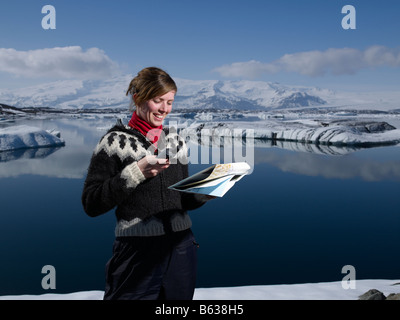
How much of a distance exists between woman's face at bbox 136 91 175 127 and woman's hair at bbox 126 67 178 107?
20 millimetres

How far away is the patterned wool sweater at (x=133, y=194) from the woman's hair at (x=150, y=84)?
0.56 feet

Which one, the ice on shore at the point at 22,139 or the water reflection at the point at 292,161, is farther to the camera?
the ice on shore at the point at 22,139

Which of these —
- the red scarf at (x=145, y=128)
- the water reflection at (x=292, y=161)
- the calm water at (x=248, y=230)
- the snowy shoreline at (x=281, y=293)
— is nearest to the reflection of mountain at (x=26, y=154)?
the water reflection at (x=292, y=161)

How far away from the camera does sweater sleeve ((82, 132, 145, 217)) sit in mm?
1350

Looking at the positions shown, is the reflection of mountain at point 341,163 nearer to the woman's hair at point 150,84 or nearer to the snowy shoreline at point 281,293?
the snowy shoreline at point 281,293

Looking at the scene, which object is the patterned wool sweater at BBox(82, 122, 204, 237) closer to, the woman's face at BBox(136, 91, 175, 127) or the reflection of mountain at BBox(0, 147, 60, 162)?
the woman's face at BBox(136, 91, 175, 127)

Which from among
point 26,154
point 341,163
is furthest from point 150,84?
point 26,154

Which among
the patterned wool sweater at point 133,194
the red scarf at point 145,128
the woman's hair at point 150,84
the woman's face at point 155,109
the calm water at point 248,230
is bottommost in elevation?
the calm water at point 248,230

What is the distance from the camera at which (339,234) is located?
866cm

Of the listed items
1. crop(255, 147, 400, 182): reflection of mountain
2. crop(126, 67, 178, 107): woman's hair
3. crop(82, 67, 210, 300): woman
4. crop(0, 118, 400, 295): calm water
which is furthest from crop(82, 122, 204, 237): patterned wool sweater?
crop(255, 147, 400, 182): reflection of mountain

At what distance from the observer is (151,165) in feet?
4.32

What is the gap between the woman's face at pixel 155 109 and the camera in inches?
60.2

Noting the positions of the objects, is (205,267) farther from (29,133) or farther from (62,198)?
(29,133)
